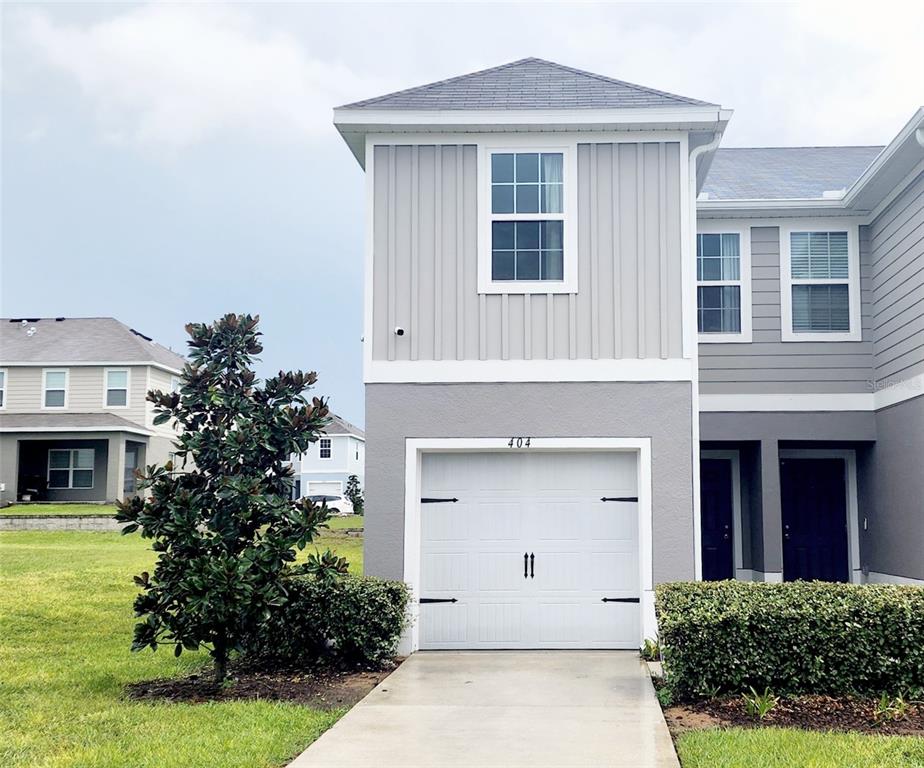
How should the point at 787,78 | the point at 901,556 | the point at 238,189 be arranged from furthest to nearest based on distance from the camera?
the point at 238,189
the point at 787,78
the point at 901,556

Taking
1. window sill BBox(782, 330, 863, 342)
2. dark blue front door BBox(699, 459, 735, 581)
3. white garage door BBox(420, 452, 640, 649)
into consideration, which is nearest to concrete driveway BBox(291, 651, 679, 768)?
white garage door BBox(420, 452, 640, 649)

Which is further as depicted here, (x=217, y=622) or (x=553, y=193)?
(x=553, y=193)

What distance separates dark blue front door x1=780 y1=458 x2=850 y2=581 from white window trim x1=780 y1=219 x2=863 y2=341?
6.99ft

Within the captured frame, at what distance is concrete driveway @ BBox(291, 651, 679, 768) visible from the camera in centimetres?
671

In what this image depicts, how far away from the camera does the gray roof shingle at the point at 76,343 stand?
110 feet

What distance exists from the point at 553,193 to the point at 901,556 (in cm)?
661

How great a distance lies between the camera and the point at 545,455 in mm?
11109

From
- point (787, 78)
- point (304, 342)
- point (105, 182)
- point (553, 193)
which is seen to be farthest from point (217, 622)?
point (105, 182)

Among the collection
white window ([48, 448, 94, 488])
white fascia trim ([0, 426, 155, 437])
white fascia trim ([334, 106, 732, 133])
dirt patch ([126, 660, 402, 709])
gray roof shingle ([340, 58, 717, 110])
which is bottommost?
dirt patch ([126, 660, 402, 709])

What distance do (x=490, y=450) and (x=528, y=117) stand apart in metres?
3.57

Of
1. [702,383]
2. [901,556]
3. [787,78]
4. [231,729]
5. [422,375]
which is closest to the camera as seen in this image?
[231,729]

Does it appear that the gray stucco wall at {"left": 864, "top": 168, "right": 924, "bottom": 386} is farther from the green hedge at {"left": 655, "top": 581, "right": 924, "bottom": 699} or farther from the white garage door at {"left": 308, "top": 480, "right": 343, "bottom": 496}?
the white garage door at {"left": 308, "top": 480, "right": 343, "bottom": 496}

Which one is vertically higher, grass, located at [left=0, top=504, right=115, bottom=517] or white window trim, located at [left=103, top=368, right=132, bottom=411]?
white window trim, located at [left=103, top=368, right=132, bottom=411]

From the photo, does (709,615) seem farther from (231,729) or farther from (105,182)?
(105,182)
